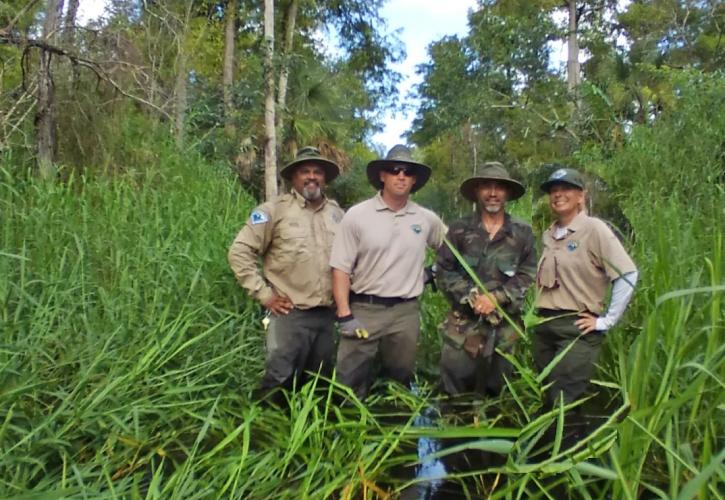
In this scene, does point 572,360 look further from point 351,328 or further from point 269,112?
point 269,112

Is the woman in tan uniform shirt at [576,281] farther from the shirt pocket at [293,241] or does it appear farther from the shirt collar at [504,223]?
the shirt pocket at [293,241]

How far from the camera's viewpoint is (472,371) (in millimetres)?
3721

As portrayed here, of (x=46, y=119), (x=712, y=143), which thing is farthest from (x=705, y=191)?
(x=46, y=119)

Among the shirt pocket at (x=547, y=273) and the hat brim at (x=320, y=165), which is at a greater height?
the hat brim at (x=320, y=165)

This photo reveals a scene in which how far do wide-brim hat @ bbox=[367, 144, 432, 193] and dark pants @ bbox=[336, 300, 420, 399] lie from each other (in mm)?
730

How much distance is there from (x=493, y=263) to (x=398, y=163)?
77 centimetres

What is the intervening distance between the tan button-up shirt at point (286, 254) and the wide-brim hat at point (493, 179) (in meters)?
0.87

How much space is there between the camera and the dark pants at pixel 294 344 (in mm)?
3654

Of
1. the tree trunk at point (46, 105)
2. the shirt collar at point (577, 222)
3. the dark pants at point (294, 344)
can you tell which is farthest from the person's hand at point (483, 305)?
the tree trunk at point (46, 105)

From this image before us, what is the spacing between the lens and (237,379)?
3.79 metres

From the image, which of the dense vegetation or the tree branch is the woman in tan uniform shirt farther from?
the tree branch

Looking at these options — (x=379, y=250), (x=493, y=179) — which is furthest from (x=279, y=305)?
(x=493, y=179)

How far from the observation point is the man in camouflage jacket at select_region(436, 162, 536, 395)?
3561 millimetres

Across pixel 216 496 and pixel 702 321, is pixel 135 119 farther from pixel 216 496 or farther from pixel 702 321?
pixel 702 321
